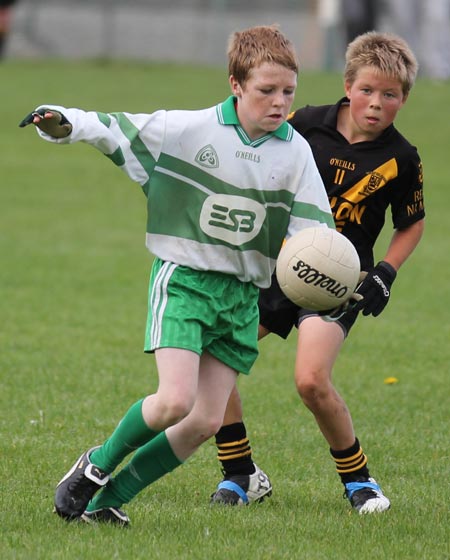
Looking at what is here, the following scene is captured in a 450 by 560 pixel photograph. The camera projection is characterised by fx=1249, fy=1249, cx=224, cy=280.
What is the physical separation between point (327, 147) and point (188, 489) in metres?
1.67

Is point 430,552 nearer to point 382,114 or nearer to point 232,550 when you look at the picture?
point 232,550

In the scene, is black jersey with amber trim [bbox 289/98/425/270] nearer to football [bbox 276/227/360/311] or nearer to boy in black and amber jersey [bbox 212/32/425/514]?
boy in black and amber jersey [bbox 212/32/425/514]

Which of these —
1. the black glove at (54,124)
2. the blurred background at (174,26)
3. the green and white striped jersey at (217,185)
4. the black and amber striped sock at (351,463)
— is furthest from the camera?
the blurred background at (174,26)

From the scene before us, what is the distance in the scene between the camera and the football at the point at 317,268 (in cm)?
478

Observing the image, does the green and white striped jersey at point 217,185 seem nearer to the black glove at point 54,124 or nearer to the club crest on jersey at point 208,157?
the club crest on jersey at point 208,157

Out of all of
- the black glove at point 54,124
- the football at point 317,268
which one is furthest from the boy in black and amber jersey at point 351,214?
the black glove at point 54,124

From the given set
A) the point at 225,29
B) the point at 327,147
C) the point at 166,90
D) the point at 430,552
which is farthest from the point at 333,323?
the point at 225,29

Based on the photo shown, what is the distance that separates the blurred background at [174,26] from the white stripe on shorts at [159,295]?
29.1 m

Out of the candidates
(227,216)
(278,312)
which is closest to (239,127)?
(227,216)

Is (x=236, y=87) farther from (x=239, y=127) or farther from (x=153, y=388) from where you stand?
(x=153, y=388)

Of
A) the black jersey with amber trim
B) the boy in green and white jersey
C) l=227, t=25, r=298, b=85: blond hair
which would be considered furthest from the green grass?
l=227, t=25, r=298, b=85: blond hair

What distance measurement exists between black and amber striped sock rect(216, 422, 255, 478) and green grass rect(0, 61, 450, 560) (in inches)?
6.2

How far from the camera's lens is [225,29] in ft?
117

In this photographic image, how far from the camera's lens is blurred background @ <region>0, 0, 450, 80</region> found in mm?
34156
